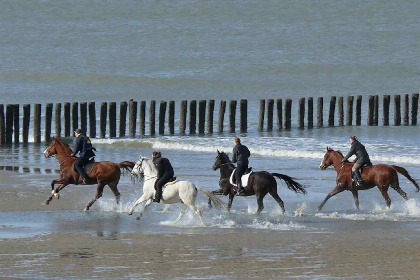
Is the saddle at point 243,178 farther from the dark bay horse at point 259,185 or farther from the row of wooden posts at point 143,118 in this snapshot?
the row of wooden posts at point 143,118

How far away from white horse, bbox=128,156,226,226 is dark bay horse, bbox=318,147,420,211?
3288 mm


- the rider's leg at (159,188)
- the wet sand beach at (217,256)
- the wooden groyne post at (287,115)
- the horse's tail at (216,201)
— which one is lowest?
the wet sand beach at (217,256)

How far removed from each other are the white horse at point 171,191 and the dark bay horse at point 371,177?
329 centimetres

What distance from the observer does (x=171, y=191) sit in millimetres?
18609

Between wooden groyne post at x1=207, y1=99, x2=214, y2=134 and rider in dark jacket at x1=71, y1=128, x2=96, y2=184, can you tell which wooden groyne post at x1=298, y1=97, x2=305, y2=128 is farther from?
rider in dark jacket at x1=71, y1=128, x2=96, y2=184

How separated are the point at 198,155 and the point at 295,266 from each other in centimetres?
1781

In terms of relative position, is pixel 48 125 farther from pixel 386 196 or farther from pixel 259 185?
pixel 386 196

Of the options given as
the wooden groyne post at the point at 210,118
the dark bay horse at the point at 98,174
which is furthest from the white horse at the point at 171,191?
the wooden groyne post at the point at 210,118

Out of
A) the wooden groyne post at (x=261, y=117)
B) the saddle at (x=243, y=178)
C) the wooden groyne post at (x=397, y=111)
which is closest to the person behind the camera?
the saddle at (x=243, y=178)

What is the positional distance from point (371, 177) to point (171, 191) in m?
4.69

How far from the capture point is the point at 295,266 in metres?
14.3

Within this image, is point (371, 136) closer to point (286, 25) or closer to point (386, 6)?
point (286, 25)

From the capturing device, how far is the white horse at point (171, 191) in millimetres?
18344

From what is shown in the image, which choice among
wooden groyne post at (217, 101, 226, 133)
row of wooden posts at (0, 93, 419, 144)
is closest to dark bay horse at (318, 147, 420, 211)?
row of wooden posts at (0, 93, 419, 144)
